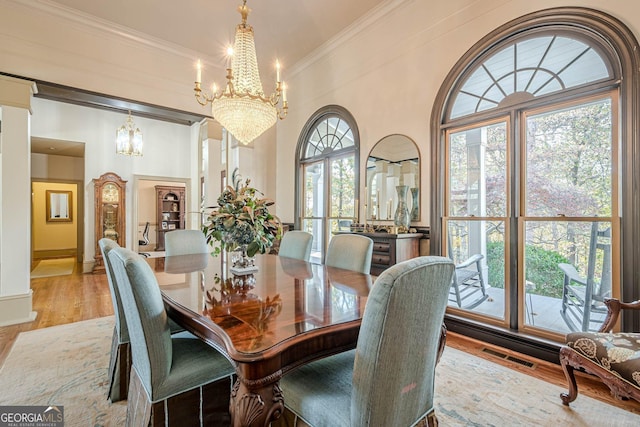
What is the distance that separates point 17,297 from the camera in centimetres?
327

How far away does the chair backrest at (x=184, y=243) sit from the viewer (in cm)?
308

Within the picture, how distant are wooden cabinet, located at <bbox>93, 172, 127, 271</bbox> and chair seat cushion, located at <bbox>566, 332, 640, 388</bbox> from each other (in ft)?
24.8

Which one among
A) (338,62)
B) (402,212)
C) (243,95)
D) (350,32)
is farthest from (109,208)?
(402,212)

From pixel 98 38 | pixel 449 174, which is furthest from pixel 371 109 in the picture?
pixel 98 38

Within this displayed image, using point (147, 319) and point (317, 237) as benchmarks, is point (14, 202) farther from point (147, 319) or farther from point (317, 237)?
point (317, 237)

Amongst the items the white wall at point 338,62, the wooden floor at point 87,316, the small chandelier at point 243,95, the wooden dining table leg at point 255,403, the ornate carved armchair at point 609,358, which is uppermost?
the white wall at point 338,62

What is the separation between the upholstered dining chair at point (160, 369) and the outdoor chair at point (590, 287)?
260cm

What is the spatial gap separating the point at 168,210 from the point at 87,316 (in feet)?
19.2

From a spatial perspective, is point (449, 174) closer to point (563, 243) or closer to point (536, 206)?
point (536, 206)

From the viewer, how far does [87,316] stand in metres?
3.50

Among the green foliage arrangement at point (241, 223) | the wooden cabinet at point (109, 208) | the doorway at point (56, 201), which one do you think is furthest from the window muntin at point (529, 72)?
the doorway at point (56, 201)

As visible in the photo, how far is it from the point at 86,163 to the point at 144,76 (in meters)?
3.34

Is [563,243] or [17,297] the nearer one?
[563,243]

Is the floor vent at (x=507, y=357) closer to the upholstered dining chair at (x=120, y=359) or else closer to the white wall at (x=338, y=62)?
the white wall at (x=338, y=62)
